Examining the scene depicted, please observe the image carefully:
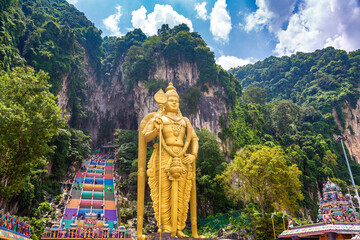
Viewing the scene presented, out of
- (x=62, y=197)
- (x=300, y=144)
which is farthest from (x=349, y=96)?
(x=62, y=197)

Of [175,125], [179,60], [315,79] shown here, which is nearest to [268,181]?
[175,125]

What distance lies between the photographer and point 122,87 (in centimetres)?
3250

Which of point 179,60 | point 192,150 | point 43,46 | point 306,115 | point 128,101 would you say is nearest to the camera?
point 192,150

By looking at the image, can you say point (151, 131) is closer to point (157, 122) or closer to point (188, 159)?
point (157, 122)

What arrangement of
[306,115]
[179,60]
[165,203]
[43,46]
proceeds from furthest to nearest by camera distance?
[306,115], [179,60], [43,46], [165,203]

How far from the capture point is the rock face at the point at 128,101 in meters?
25.8

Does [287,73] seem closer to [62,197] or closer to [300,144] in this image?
[300,144]

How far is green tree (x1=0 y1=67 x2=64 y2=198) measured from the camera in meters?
8.76

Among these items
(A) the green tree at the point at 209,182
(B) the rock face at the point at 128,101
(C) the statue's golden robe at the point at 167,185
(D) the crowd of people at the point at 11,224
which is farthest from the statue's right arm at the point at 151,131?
(B) the rock face at the point at 128,101

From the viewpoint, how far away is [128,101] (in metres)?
31.2

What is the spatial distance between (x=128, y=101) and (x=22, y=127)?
73.8 feet

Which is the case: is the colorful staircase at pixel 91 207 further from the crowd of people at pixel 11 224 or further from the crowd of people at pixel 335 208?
the crowd of people at pixel 335 208

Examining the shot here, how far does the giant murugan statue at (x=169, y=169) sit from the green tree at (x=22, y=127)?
3732mm

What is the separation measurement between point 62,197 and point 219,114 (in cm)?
1502
